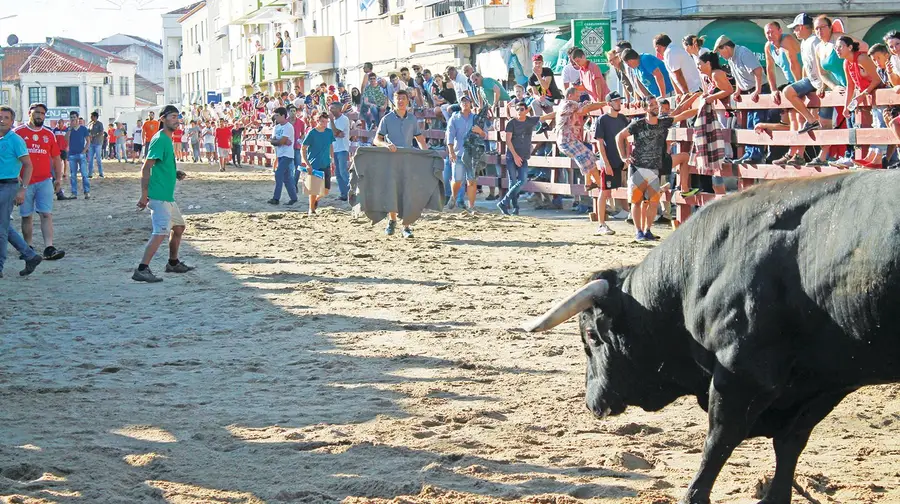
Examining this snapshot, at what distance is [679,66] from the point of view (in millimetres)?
14516

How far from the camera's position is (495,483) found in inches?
205

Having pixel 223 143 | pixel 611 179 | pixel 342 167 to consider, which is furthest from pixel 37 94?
pixel 611 179

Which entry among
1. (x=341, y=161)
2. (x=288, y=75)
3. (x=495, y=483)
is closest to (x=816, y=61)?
(x=495, y=483)

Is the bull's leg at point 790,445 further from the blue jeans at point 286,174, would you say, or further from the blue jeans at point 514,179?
the blue jeans at point 286,174

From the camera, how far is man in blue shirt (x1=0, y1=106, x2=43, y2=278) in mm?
12273

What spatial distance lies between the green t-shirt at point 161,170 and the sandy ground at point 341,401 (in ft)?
3.04

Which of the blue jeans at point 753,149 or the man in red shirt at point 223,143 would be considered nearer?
the blue jeans at point 753,149

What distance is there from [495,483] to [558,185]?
13.8 m

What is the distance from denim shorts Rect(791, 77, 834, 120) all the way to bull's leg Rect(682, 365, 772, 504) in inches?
325

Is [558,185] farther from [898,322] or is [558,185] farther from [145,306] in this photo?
[898,322]

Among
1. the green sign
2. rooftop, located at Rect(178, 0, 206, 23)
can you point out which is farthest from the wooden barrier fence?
rooftop, located at Rect(178, 0, 206, 23)

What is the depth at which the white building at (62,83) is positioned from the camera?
99625 millimetres

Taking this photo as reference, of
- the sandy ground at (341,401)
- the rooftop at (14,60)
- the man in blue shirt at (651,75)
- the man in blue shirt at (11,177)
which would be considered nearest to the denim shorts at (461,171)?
the man in blue shirt at (651,75)

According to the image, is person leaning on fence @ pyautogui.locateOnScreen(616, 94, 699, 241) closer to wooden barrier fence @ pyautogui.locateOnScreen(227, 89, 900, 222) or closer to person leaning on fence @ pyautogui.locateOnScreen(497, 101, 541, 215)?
wooden barrier fence @ pyautogui.locateOnScreen(227, 89, 900, 222)
